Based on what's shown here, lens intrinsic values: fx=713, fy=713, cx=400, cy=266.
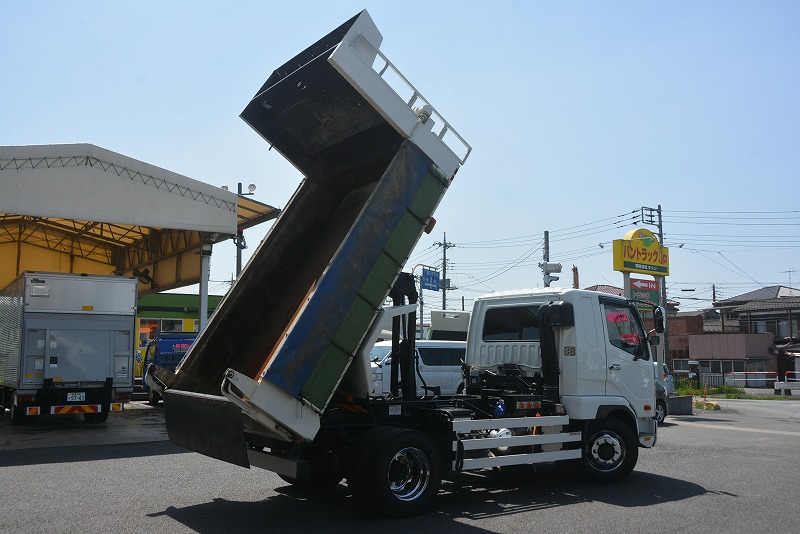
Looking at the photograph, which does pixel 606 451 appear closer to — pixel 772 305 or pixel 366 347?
pixel 366 347

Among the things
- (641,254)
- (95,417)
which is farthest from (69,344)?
(641,254)

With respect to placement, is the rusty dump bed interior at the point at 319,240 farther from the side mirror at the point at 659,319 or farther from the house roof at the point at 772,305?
the house roof at the point at 772,305

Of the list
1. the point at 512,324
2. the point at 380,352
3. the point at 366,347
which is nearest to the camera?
the point at 366,347

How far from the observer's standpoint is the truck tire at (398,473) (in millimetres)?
6797

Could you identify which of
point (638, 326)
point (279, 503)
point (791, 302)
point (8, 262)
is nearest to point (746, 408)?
point (638, 326)

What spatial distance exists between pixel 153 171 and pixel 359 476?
12.7m

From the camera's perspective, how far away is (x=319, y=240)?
8.50 m

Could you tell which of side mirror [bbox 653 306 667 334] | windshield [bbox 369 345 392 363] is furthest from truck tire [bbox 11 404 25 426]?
side mirror [bbox 653 306 667 334]

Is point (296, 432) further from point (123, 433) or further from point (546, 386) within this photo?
point (123, 433)

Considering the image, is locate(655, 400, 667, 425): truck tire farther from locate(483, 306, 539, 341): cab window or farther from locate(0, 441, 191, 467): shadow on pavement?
locate(0, 441, 191, 467): shadow on pavement

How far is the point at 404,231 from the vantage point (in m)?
7.11

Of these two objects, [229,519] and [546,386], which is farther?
[546,386]

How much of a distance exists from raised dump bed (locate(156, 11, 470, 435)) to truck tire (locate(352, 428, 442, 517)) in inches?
31.5

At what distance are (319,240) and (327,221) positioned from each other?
294mm
